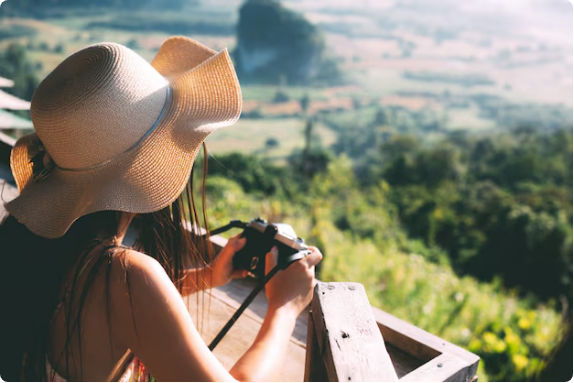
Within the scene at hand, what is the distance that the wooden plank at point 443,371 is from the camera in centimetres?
116

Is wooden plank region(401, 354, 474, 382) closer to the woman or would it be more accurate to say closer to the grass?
the woman

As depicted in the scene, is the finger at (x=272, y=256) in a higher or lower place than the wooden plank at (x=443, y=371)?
higher

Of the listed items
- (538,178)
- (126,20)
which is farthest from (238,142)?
(538,178)

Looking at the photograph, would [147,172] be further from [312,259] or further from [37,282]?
[312,259]

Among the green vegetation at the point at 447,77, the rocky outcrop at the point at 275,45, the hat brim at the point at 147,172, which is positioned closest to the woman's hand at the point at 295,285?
the hat brim at the point at 147,172

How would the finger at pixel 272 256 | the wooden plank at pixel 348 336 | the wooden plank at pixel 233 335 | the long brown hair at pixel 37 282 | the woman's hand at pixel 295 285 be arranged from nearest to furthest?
the wooden plank at pixel 348 336, the long brown hair at pixel 37 282, the woman's hand at pixel 295 285, the finger at pixel 272 256, the wooden plank at pixel 233 335

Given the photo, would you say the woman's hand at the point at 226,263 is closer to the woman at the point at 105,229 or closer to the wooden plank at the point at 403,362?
the woman at the point at 105,229

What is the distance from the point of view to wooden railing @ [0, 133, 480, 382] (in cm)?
88

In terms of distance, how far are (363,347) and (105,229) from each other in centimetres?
57

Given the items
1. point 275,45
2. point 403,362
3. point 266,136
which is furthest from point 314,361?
point 275,45

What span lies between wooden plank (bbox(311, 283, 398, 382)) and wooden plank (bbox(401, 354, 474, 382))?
251mm

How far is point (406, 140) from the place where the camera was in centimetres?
3191

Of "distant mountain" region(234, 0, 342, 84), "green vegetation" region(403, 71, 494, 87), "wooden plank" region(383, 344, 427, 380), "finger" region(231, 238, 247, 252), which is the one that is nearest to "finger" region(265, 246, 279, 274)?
"finger" region(231, 238, 247, 252)

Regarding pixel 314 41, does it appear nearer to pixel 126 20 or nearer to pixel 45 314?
pixel 126 20
